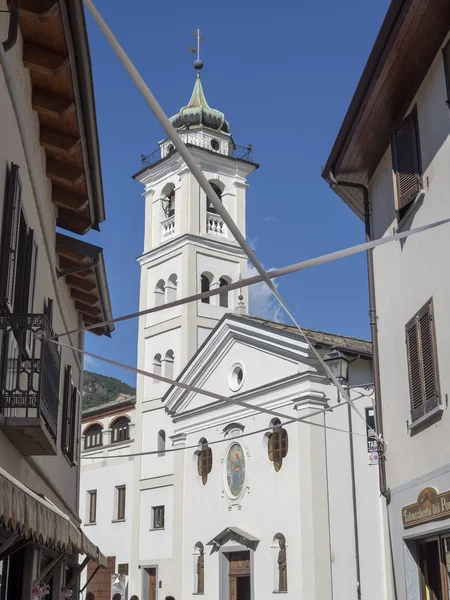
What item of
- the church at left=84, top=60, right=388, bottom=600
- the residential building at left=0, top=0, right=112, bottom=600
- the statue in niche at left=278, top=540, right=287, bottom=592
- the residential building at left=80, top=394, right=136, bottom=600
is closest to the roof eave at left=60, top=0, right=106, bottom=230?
the residential building at left=0, top=0, right=112, bottom=600

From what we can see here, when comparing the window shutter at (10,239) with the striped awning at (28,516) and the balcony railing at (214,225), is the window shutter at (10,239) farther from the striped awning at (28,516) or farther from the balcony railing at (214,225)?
the balcony railing at (214,225)

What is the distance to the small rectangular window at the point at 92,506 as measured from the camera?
36.8 meters

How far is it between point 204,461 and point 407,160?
2061 centimetres

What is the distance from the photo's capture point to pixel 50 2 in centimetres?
734

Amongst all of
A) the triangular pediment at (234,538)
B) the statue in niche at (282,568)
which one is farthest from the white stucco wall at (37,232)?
the triangular pediment at (234,538)

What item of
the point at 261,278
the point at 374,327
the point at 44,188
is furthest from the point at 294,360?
the point at 261,278

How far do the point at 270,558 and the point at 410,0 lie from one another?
19976mm

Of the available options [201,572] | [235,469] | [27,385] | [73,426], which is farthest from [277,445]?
[27,385]

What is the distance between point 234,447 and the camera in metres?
27.8

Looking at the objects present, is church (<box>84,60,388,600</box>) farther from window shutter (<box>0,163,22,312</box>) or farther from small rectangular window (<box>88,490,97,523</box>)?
window shutter (<box>0,163,22,312</box>)

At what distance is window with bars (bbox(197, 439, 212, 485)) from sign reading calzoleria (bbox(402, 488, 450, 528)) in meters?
19.3

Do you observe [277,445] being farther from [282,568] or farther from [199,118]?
[199,118]

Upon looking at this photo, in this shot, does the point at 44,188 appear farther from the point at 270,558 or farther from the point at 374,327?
the point at 270,558

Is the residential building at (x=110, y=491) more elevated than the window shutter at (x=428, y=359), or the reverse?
the residential building at (x=110, y=491)
